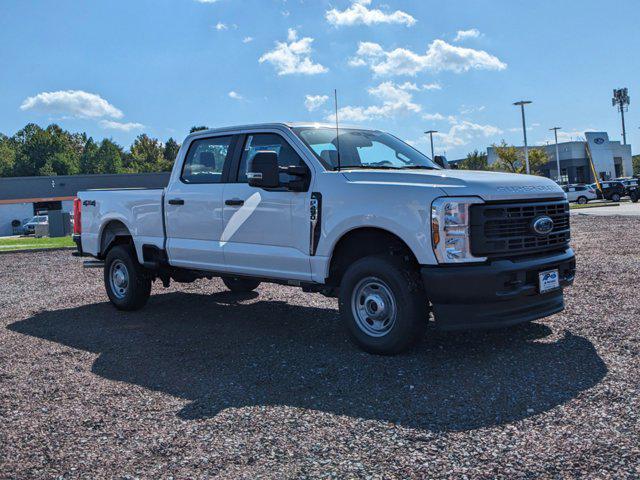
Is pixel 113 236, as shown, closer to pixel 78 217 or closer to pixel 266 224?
pixel 78 217

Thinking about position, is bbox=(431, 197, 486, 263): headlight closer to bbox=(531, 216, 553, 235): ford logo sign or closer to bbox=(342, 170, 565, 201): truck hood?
bbox=(342, 170, 565, 201): truck hood

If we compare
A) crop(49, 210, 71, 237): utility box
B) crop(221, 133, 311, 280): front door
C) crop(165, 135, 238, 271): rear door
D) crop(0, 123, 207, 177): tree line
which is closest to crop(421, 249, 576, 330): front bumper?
crop(221, 133, 311, 280): front door

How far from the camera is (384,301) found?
560cm

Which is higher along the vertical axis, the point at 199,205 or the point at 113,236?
the point at 199,205

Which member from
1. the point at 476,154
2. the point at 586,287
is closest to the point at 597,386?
the point at 586,287

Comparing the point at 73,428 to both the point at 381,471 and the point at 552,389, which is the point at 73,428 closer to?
the point at 381,471

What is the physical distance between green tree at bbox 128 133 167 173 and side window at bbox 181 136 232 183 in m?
103

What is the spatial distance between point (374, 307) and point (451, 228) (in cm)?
102

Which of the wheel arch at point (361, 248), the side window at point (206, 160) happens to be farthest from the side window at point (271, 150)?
the wheel arch at point (361, 248)

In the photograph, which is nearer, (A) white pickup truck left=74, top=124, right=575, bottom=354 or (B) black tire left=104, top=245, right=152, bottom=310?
(A) white pickup truck left=74, top=124, right=575, bottom=354

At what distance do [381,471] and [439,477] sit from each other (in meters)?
0.31

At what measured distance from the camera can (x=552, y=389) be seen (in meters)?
4.62

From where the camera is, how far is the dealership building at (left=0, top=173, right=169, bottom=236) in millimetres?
63125

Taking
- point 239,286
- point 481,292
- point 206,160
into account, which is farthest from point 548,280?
point 239,286
